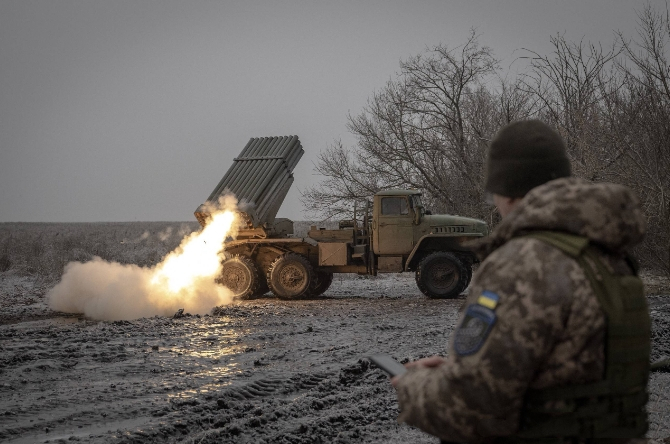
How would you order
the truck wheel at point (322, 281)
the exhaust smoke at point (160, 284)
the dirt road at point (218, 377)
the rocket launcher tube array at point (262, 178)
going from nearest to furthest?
the dirt road at point (218, 377), the exhaust smoke at point (160, 284), the rocket launcher tube array at point (262, 178), the truck wheel at point (322, 281)

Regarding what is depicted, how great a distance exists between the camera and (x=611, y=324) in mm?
1968

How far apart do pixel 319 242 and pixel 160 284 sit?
153 inches

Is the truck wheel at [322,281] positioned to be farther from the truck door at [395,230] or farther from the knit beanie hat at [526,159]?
the knit beanie hat at [526,159]

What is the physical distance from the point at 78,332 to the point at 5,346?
1502 millimetres

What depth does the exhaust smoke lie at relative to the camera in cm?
1462

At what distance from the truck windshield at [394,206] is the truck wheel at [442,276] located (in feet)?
4.47

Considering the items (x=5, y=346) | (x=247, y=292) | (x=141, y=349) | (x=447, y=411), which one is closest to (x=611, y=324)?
(x=447, y=411)

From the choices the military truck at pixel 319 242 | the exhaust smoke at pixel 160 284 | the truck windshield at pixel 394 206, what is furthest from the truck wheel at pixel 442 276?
the exhaust smoke at pixel 160 284

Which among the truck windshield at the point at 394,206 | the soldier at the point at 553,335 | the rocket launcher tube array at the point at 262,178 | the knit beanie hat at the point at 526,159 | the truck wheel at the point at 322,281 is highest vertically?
the rocket launcher tube array at the point at 262,178

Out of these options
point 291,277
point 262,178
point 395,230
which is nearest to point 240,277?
point 291,277

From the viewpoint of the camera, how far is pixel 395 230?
16609 mm

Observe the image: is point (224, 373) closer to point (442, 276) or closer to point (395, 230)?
point (442, 276)

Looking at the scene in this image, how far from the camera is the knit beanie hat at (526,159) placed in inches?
88.9

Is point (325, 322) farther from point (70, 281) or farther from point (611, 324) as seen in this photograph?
point (611, 324)
